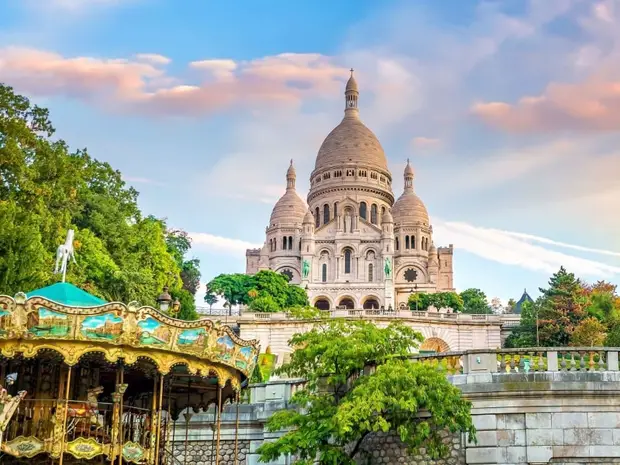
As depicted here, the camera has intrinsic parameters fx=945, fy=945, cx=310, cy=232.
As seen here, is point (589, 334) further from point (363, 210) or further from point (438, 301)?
point (363, 210)

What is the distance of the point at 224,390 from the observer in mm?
22938

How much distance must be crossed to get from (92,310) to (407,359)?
Answer: 8.22 meters

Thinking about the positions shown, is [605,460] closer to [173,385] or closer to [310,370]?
[310,370]

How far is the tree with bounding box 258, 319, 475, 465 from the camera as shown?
2077cm

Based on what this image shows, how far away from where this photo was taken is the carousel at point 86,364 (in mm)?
17391

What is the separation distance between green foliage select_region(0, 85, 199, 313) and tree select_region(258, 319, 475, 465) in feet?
44.4

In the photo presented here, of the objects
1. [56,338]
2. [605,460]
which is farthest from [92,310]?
[605,460]

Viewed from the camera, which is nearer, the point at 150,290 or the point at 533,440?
the point at 533,440

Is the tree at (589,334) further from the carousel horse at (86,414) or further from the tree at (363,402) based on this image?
the carousel horse at (86,414)

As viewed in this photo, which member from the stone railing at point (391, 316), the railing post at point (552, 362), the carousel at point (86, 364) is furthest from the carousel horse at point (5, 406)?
the stone railing at point (391, 316)

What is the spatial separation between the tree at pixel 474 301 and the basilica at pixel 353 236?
21.3 ft

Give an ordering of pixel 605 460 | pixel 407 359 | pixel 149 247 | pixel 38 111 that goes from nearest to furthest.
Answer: pixel 605 460, pixel 407 359, pixel 38 111, pixel 149 247

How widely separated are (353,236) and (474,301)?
17.1m

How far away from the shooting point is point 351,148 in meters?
120
